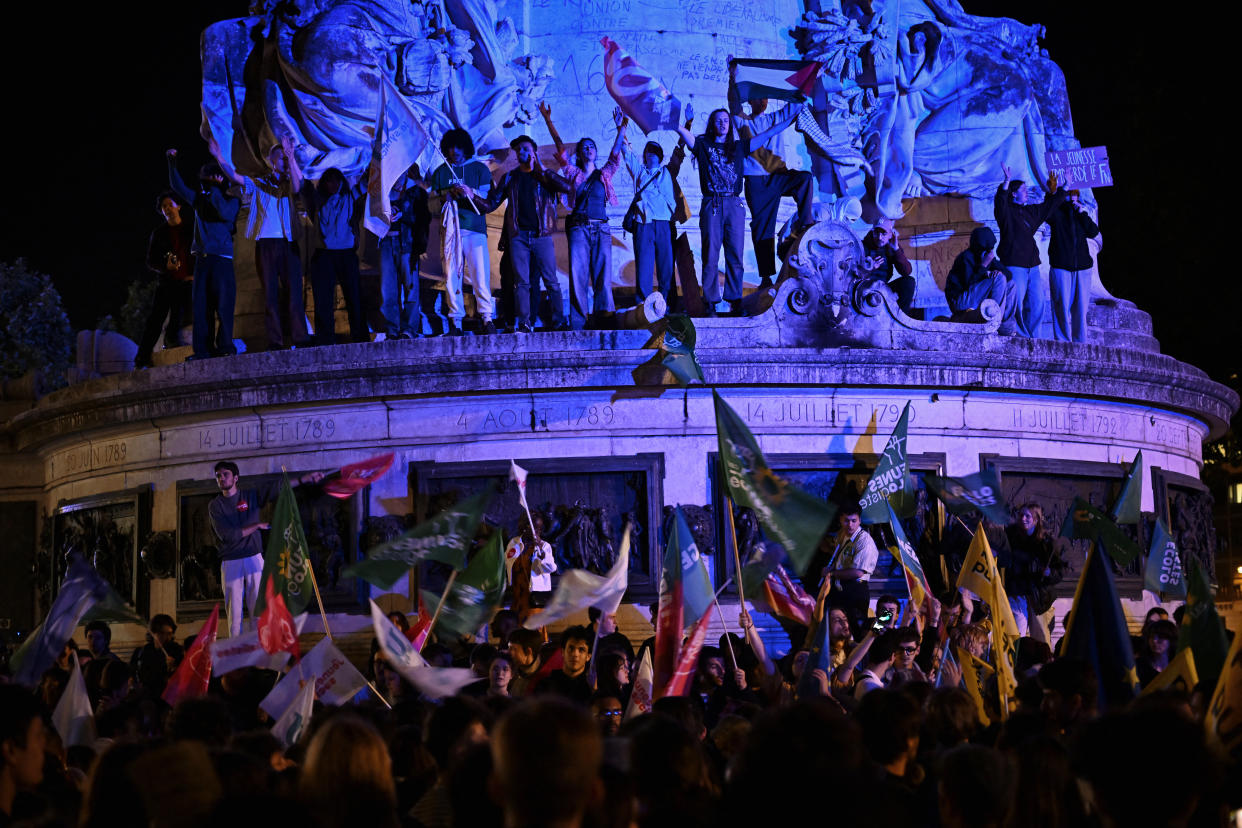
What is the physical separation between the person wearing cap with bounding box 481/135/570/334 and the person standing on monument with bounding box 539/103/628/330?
20cm

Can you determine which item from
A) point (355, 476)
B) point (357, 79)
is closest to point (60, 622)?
point (355, 476)

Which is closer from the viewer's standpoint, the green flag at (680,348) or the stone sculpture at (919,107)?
the green flag at (680,348)

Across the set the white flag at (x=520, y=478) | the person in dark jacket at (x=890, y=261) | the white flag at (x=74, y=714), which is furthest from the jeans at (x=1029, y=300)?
the white flag at (x=74, y=714)

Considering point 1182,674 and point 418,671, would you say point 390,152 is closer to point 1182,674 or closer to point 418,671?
point 418,671

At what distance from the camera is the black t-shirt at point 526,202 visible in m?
17.9

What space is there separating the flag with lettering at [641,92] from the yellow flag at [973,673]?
10.9 meters

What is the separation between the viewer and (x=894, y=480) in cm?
1625

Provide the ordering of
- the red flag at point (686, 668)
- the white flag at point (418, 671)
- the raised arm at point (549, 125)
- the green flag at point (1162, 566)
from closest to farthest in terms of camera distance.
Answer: the white flag at point (418, 671) < the red flag at point (686, 668) < the green flag at point (1162, 566) < the raised arm at point (549, 125)

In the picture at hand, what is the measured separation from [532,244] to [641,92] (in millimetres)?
4446

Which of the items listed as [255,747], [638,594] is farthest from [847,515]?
[255,747]

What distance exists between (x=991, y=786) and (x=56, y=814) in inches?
111

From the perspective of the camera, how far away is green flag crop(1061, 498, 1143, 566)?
1591cm

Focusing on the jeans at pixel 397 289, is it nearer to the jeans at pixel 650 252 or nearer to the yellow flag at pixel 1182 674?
the jeans at pixel 650 252

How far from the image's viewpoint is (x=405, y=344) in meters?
17.3
